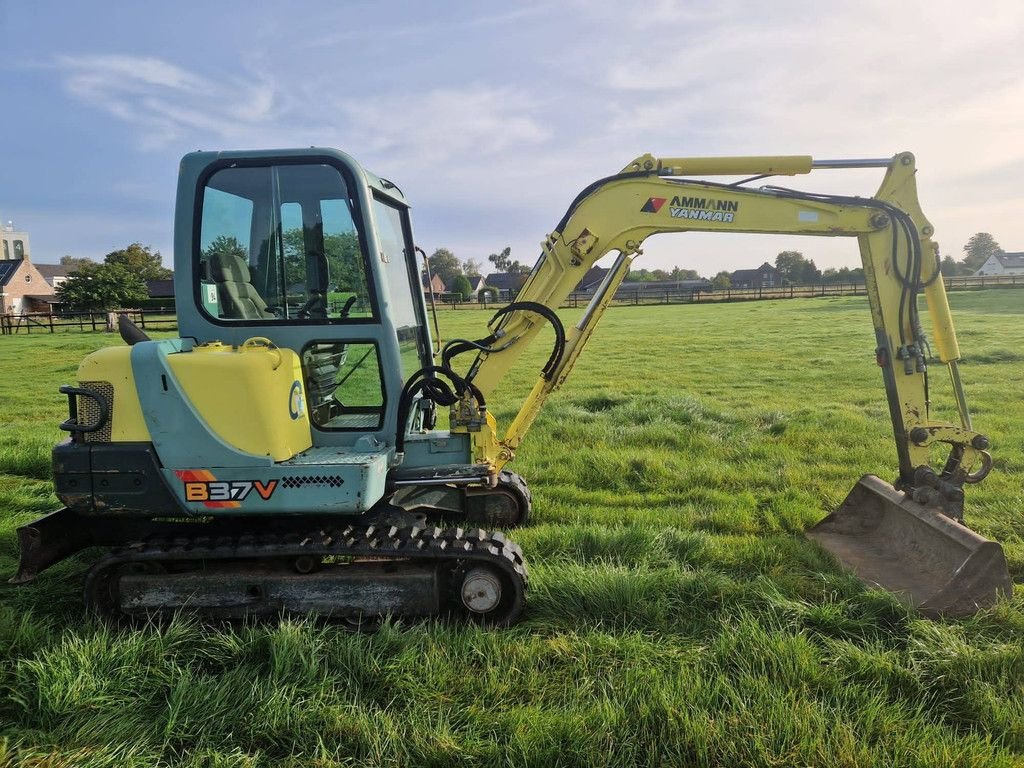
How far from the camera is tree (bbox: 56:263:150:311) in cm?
4784

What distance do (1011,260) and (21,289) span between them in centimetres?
13413

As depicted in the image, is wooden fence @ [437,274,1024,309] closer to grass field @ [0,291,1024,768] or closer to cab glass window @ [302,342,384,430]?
cab glass window @ [302,342,384,430]

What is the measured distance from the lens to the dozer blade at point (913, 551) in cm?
404

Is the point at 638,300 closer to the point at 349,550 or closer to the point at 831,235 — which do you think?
the point at 831,235

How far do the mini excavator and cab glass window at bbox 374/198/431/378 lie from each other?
0.03 meters

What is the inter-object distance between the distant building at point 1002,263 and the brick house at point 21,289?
127492 mm

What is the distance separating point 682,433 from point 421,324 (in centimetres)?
450

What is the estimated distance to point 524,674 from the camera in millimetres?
3432

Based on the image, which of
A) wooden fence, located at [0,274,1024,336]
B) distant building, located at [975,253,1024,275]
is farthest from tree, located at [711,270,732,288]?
distant building, located at [975,253,1024,275]

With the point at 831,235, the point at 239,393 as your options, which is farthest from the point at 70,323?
the point at 831,235

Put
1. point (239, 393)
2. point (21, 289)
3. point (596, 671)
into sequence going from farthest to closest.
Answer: point (21, 289)
point (239, 393)
point (596, 671)

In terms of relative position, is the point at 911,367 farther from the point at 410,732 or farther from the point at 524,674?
the point at 410,732

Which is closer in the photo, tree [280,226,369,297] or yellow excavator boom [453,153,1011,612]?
tree [280,226,369,297]

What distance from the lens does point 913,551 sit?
4785 millimetres
